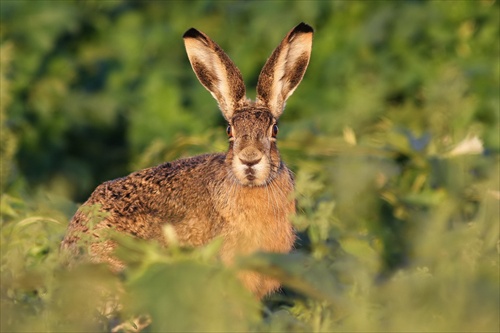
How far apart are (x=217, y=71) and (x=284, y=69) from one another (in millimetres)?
328

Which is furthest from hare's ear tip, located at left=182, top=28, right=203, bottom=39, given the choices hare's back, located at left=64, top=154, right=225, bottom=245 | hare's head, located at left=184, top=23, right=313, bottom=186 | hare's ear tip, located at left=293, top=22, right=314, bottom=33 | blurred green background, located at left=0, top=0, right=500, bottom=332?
blurred green background, located at left=0, top=0, right=500, bottom=332

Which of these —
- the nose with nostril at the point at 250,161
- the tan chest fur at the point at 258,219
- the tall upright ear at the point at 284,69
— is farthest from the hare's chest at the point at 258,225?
the tall upright ear at the point at 284,69

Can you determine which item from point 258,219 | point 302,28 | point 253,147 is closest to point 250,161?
point 253,147

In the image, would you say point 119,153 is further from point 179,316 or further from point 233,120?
point 179,316

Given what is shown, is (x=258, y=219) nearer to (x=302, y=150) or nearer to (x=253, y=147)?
(x=253, y=147)

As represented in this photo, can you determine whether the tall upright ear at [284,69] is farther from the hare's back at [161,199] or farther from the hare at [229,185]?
the hare's back at [161,199]

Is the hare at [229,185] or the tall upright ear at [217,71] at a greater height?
the tall upright ear at [217,71]

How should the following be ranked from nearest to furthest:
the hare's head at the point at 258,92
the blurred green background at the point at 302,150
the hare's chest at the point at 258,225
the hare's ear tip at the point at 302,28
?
the blurred green background at the point at 302,150 → the hare's chest at the point at 258,225 → the hare's head at the point at 258,92 → the hare's ear tip at the point at 302,28

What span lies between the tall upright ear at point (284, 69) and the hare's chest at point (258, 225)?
0.51 meters

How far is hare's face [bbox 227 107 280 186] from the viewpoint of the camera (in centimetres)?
632

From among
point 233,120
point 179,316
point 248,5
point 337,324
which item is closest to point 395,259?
point 233,120

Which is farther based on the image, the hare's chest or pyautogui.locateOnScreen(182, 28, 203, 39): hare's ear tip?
pyautogui.locateOnScreen(182, 28, 203, 39): hare's ear tip

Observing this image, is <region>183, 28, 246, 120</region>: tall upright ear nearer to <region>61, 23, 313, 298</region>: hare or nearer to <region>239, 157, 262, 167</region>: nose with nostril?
<region>61, 23, 313, 298</region>: hare

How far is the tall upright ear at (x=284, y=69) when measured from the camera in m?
6.63
